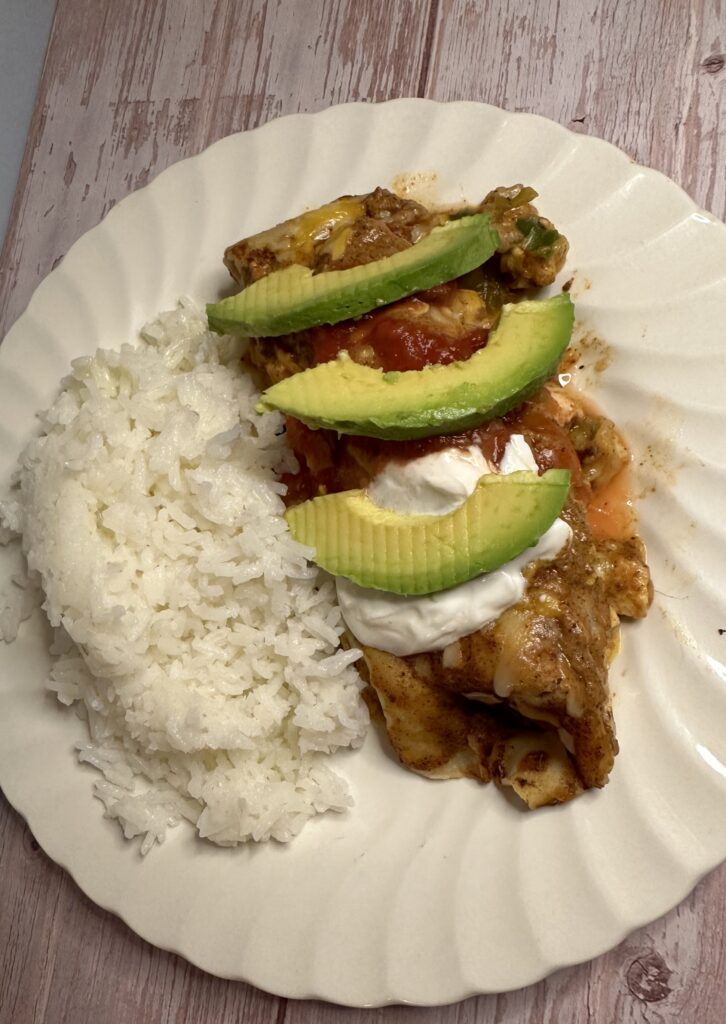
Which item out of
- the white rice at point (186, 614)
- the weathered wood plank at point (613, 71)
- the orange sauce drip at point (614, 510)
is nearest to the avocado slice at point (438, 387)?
the white rice at point (186, 614)

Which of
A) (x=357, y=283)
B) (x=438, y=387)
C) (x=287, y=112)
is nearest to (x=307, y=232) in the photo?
(x=357, y=283)

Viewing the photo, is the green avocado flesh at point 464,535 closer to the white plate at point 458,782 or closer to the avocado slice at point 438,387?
the avocado slice at point 438,387

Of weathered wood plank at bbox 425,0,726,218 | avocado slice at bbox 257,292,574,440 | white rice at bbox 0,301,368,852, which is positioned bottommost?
white rice at bbox 0,301,368,852

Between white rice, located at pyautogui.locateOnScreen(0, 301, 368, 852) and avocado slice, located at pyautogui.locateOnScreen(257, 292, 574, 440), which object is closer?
avocado slice, located at pyautogui.locateOnScreen(257, 292, 574, 440)

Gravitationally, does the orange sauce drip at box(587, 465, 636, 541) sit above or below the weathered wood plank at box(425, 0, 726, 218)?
below

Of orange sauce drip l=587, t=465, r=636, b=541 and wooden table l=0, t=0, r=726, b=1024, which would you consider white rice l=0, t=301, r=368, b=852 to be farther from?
orange sauce drip l=587, t=465, r=636, b=541

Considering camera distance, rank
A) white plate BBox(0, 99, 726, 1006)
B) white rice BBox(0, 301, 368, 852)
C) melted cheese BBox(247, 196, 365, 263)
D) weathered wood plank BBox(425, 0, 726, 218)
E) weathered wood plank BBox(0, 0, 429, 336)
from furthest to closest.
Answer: weathered wood plank BBox(0, 0, 429, 336)
weathered wood plank BBox(425, 0, 726, 218)
melted cheese BBox(247, 196, 365, 263)
white rice BBox(0, 301, 368, 852)
white plate BBox(0, 99, 726, 1006)

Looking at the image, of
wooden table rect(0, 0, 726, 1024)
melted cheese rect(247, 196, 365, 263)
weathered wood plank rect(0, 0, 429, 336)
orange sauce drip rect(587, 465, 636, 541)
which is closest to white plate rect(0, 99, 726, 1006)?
orange sauce drip rect(587, 465, 636, 541)

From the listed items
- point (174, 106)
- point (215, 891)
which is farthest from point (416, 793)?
point (174, 106)
